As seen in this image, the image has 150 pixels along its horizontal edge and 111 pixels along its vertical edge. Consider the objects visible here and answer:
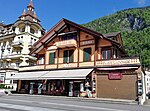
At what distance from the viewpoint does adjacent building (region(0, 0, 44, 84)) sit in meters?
52.9

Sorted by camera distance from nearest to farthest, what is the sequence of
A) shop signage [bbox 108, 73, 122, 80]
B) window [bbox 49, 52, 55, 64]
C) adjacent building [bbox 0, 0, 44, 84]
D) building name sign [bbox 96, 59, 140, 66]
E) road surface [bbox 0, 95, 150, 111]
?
road surface [bbox 0, 95, 150, 111], building name sign [bbox 96, 59, 140, 66], shop signage [bbox 108, 73, 122, 80], window [bbox 49, 52, 55, 64], adjacent building [bbox 0, 0, 44, 84]

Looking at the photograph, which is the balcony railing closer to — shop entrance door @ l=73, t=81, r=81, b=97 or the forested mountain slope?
shop entrance door @ l=73, t=81, r=81, b=97

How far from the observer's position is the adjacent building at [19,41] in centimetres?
5294

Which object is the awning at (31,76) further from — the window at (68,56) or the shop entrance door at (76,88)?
the shop entrance door at (76,88)

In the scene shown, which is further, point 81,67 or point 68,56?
point 68,56

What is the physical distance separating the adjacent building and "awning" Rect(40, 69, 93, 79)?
2452 cm

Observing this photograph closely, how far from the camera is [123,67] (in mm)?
24156

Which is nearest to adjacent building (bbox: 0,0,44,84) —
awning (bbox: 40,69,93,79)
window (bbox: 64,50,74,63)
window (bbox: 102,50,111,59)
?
window (bbox: 64,50,74,63)

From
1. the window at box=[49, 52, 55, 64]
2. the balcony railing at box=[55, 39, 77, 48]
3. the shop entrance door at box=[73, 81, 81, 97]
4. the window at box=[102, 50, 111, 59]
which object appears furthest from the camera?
the window at box=[49, 52, 55, 64]

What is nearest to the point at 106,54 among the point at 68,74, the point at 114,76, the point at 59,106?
the point at 114,76

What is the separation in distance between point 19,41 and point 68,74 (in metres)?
29.7

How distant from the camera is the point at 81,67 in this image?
28.1m

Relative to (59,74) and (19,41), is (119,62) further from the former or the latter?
(19,41)

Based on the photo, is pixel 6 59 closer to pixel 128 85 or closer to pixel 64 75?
pixel 64 75
